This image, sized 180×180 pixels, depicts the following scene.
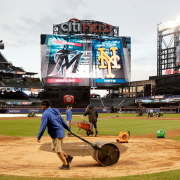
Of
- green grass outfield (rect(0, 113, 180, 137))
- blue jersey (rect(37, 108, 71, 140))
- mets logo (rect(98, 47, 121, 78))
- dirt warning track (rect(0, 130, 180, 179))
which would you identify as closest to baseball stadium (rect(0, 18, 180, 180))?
mets logo (rect(98, 47, 121, 78))

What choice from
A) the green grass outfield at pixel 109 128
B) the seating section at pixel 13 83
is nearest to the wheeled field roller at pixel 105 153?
the green grass outfield at pixel 109 128

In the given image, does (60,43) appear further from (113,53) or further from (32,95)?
(32,95)

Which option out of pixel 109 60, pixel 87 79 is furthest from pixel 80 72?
pixel 109 60

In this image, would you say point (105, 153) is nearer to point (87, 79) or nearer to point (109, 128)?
point (109, 128)

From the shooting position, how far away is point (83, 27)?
2510 inches

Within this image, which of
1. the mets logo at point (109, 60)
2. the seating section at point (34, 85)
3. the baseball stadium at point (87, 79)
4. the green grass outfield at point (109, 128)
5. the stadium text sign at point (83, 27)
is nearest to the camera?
the green grass outfield at point (109, 128)

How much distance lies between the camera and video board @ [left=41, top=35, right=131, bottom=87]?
57500mm

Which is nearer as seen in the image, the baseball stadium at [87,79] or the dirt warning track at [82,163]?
the dirt warning track at [82,163]

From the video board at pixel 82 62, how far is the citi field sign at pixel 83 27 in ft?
16.1

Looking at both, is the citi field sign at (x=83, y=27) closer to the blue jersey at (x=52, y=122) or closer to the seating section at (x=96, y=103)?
the seating section at (x=96, y=103)

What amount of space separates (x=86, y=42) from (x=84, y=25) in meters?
7.26

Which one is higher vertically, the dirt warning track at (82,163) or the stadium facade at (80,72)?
the stadium facade at (80,72)

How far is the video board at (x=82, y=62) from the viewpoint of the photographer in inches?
2264

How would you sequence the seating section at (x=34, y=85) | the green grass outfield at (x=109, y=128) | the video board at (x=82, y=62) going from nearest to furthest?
the green grass outfield at (x=109, y=128), the video board at (x=82, y=62), the seating section at (x=34, y=85)
